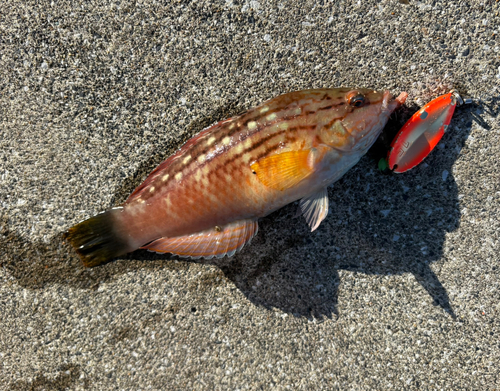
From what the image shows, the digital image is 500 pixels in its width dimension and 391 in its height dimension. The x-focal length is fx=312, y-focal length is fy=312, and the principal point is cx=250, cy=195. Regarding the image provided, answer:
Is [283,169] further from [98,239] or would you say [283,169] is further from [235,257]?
[98,239]

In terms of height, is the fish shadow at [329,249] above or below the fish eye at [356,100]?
below

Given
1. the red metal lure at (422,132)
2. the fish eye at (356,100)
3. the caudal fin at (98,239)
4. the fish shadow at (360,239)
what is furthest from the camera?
the fish shadow at (360,239)

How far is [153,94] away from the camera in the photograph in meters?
2.34

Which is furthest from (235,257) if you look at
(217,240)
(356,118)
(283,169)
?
(356,118)

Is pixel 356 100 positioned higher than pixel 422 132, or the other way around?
pixel 356 100

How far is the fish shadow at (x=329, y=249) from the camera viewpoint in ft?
7.52

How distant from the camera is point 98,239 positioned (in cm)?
220

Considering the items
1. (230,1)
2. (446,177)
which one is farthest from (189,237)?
(446,177)

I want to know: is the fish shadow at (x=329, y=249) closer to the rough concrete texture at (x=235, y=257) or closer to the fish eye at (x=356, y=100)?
the rough concrete texture at (x=235, y=257)

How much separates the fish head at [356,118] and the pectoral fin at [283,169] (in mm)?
189

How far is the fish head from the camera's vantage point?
6.14 ft

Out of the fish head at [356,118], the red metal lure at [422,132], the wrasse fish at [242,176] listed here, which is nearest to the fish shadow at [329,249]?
the red metal lure at [422,132]

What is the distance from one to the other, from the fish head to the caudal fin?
4.97 ft

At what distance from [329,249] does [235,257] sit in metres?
0.72
